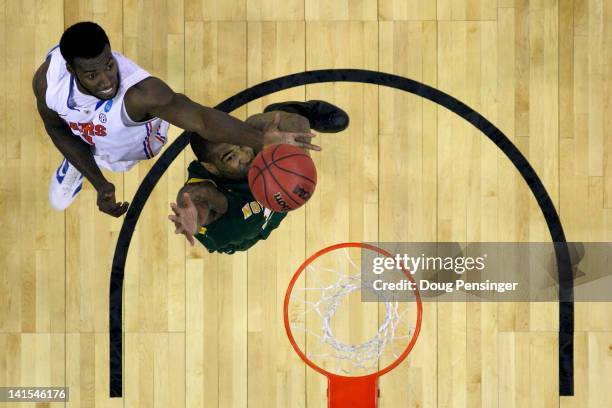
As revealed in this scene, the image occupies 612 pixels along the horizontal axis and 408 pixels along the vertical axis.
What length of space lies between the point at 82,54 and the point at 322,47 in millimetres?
1732

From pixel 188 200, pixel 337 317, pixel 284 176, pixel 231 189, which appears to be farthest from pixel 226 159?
pixel 337 317

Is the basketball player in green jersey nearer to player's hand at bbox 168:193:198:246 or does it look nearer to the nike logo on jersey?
player's hand at bbox 168:193:198:246

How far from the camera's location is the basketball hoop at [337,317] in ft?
13.7

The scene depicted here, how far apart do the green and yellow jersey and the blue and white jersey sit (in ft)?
1.30

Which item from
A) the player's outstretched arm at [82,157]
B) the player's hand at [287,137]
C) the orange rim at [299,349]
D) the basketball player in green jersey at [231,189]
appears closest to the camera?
the player's hand at [287,137]

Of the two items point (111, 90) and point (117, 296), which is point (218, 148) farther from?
point (117, 296)

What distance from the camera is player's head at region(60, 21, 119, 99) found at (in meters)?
2.96

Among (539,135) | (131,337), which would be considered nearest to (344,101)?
(539,135)

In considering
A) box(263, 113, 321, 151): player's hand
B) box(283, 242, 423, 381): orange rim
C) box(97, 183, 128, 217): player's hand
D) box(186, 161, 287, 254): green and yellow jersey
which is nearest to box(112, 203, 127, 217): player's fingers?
box(97, 183, 128, 217): player's hand

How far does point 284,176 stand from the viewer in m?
3.43

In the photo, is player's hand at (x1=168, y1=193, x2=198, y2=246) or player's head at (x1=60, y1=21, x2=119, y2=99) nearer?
player's head at (x1=60, y1=21, x2=119, y2=99)

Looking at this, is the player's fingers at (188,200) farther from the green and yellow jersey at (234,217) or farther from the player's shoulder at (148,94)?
the player's shoulder at (148,94)

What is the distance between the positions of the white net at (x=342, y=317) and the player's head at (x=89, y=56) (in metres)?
1.67

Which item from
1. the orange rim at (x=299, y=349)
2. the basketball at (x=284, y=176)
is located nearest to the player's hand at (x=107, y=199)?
the basketball at (x=284, y=176)
